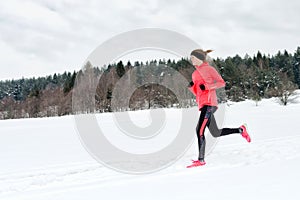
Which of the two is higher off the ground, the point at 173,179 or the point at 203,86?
the point at 203,86

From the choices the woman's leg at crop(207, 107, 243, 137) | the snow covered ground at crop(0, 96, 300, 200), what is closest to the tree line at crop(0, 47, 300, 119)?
the woman's leg at crop(207, 107, 243, 137)

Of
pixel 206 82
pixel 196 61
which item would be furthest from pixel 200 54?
pixel 206 82

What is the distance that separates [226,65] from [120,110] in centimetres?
2998

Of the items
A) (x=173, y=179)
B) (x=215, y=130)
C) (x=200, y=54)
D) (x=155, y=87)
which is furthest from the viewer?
(x=155, y=87)

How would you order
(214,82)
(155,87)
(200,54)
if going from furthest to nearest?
1. (155,87)
2. (200,54)
3. (214,82)

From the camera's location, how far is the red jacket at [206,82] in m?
3.79

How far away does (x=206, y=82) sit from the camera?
380 cm

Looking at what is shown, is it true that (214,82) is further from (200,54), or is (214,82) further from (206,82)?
(200,54)

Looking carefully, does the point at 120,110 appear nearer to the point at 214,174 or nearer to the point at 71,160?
the point at 71,160

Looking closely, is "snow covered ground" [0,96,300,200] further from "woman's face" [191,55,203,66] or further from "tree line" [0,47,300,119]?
"tree line" [0,47,300,119]

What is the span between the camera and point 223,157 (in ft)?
14.1

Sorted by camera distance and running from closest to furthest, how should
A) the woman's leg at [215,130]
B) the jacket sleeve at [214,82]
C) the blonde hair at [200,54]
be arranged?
the jacket sleeve at [214,82] < the blonde hair at [200,54] < the woman's leg at [215,130]

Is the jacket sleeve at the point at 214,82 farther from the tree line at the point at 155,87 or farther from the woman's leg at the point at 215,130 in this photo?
the tree line at the point at 155,87

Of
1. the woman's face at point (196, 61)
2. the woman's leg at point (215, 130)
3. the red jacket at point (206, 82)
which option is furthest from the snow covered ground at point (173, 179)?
the woman's face at point (196, 61)
